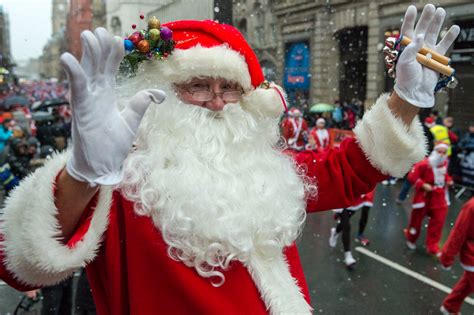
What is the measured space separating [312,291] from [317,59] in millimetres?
9884

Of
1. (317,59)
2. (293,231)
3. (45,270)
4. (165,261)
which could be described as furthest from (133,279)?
(317,59)

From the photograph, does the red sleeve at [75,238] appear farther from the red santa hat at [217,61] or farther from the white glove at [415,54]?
the white glove at [415,54]

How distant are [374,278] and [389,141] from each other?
3492 millimetres

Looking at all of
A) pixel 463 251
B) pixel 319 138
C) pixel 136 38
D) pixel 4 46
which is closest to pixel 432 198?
pixel 463 251

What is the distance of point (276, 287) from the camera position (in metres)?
1.53

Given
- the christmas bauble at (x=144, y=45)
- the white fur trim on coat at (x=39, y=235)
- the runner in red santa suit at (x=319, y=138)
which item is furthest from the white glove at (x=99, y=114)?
the runner in red santa suit at (x=319, y=138)

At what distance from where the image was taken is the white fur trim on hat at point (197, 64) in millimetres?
1704

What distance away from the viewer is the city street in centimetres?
421

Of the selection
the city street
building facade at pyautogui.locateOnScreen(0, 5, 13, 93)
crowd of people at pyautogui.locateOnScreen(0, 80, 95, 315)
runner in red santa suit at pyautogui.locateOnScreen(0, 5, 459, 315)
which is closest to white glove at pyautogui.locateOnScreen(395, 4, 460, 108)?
runner in red santa suit at pyautogui.locateOnScreen(0, 5, 459, 315)

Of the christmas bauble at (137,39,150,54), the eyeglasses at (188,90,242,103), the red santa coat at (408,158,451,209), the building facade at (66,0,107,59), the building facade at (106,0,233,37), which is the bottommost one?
the red santa coat at (408,158,451,209)

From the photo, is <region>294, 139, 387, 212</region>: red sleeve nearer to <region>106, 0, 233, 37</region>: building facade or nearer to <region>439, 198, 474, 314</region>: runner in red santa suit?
<region>106, 0, 233, 37</region>: building facade

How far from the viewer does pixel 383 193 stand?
9305 mm

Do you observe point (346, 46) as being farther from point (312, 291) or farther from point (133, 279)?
point (133, 279)

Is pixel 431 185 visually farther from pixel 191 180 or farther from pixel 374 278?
pixel 191 180
